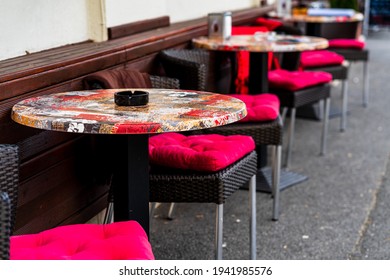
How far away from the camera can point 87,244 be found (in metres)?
2.41

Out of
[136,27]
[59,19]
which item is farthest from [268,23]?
[59,19]

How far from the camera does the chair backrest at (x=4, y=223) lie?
6.20ft

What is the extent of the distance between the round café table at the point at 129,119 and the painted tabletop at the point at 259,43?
169cm

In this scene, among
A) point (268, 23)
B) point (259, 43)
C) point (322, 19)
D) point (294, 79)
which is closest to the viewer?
point (259, 43)

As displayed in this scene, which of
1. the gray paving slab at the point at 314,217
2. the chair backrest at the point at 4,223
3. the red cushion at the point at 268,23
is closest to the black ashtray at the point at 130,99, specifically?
the chair backrest at the point at 4,223

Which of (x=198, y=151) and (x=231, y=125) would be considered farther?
(x=231, y=125)

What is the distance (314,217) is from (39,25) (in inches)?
77.6

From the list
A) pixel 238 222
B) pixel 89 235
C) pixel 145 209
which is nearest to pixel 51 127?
pixel 89 235

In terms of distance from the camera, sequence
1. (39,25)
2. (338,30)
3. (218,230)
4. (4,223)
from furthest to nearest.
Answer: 1. (338,30)
2. (39,25)
3. (218,230)
4. (4,223)

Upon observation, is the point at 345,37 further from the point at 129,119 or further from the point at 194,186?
the point at 129,119

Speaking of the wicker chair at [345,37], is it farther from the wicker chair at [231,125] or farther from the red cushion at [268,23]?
the wicker chair at [231,125]

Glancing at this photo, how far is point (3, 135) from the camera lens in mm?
2982

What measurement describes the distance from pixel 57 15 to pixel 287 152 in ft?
7.62

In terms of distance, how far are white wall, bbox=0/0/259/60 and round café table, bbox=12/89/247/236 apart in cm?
54
